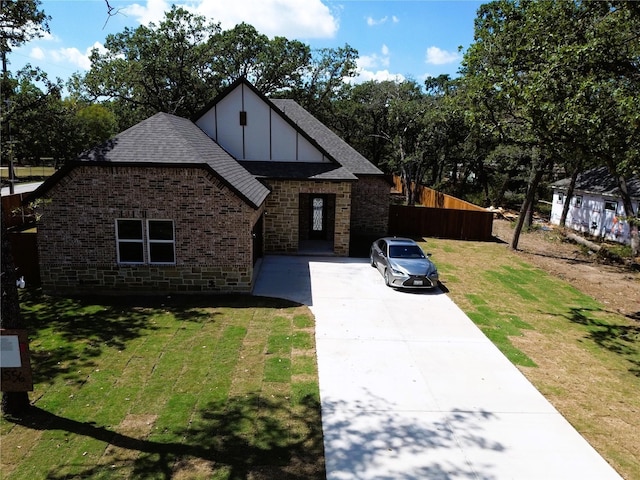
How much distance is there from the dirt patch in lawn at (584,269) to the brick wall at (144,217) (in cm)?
1251

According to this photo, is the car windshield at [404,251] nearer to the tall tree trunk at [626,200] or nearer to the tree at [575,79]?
the tree at [575,79]

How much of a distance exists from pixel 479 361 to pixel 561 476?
3.66 meters

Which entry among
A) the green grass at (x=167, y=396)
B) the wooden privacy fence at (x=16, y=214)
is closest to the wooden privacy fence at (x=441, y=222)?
the green grass at (x=167, y=396)

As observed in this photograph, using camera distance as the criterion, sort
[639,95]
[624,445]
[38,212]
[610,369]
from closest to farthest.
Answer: [624,445] → [610,369] → [639,95] → [38,212]

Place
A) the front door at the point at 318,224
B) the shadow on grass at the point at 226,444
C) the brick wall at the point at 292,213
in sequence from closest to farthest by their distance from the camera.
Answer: the shadow on grass at the point at 226,444 → the brick wall at the point at 292,213 → the front door at the point at 318,224

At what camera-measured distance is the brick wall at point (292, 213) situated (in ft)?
62.4

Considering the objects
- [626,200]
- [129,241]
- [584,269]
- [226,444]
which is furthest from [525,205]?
[226,444]

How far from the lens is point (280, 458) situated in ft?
21.6

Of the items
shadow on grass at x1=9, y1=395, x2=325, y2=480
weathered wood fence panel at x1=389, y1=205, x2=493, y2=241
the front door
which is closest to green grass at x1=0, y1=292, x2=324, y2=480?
shadow on grass at x1=9, y1=395, x2=325, y2=480

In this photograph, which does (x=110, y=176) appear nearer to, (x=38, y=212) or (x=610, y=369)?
(x=38, y=212)

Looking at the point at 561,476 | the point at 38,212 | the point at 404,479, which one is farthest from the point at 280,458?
the point at 38,212

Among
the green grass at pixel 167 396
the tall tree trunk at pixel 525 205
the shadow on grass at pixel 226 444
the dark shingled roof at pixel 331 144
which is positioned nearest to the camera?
the shadow on grass at pixel 226 444

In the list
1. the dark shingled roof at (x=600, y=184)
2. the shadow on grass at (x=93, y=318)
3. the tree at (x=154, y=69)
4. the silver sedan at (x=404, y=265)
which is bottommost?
the shadow on grass at (x=93, y=318)

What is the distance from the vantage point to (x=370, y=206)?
24703 mm
